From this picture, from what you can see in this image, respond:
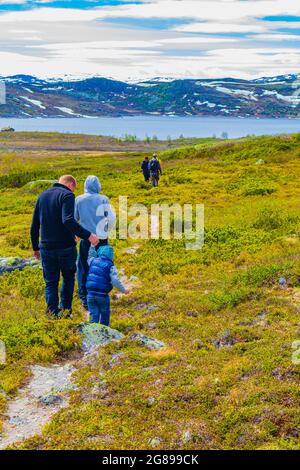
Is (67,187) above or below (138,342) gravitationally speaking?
above

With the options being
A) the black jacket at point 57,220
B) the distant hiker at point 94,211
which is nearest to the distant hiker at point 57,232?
the black jacket at point 57,220

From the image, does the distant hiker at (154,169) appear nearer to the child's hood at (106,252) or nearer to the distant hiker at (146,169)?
the distant hiker at (146,169)

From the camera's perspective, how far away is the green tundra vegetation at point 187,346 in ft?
25.2

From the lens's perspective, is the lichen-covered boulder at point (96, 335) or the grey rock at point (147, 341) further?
the lichen-covered boulder at point (96, 335)

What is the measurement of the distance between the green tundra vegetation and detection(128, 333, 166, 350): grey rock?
0.67 feet

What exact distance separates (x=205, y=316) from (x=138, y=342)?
2.73 m

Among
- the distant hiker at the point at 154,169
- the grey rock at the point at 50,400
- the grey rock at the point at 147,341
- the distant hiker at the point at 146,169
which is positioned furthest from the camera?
the distant hiker at the point at 146,169

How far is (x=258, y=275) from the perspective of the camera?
50.1 feet

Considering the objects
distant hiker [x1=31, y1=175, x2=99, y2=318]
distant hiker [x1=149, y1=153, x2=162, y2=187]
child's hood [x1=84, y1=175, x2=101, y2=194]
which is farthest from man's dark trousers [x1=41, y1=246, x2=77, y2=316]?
distant hiker [x1=149, y1=153, x2=162, y2=187]

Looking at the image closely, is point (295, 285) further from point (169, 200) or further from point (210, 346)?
point (169, 200)

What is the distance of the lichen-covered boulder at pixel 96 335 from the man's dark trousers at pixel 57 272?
1.27 metres

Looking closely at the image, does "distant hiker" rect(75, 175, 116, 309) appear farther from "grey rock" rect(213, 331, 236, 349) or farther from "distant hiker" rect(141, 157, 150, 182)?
"distant hiker" rect(141, 157, 150, 182)

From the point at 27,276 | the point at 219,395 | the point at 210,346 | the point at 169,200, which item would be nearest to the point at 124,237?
the point at 27,276

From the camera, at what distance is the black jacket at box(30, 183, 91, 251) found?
11.8 meters
